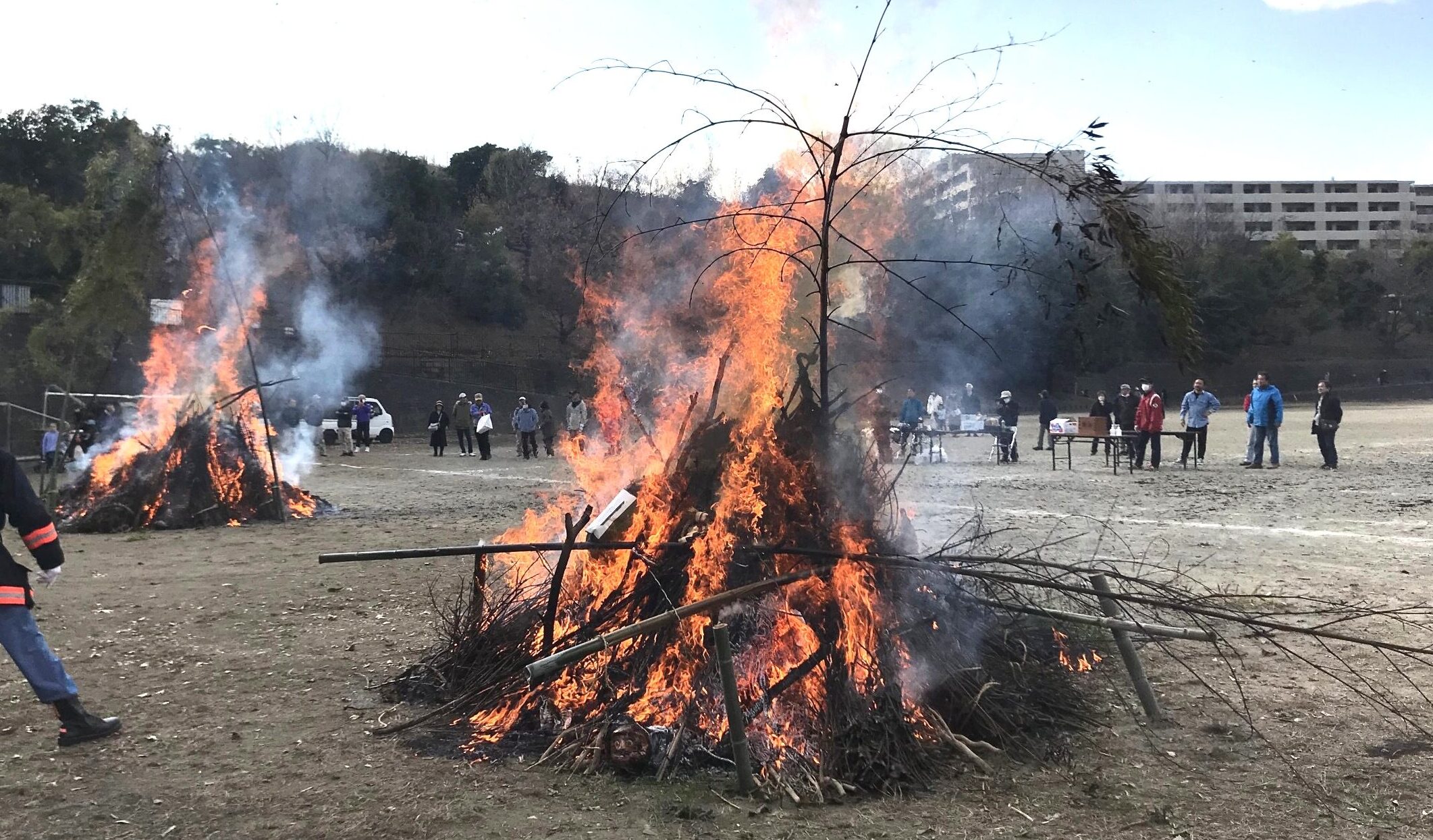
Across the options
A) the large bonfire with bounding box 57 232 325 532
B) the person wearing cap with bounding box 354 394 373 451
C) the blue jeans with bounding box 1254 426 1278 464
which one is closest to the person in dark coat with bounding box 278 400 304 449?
the large bonfire with bounding box 57 232 325 532

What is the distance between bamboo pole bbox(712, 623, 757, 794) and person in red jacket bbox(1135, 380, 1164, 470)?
1526 centimetres

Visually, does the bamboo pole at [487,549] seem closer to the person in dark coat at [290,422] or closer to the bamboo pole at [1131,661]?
the bamboo pole at [1131,661]

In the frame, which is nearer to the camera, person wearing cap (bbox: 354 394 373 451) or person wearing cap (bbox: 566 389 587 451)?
person wearing cap (bbox: 566 389 587 451)

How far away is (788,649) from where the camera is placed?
454 centimetres

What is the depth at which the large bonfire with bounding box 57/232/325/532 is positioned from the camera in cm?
1244

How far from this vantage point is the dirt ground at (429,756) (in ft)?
12.2

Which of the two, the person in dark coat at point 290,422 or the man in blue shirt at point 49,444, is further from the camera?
the person in dark coat at point 290,422

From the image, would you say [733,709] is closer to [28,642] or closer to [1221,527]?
[28,642]

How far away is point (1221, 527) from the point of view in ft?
34.4

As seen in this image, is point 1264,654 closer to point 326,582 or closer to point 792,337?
point 792,337

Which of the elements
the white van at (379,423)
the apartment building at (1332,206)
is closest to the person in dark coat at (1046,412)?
the white van at (379,423)

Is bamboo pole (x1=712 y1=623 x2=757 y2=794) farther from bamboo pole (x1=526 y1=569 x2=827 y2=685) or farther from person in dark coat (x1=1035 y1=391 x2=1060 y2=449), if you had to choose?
person in dark coat (x1=1035 y1=391 x2=1060 y2=449)

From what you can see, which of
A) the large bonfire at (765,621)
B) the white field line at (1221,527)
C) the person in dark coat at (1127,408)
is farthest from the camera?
the person in dark coat at (1127,408)

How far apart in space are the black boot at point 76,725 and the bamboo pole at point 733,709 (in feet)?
10.1
